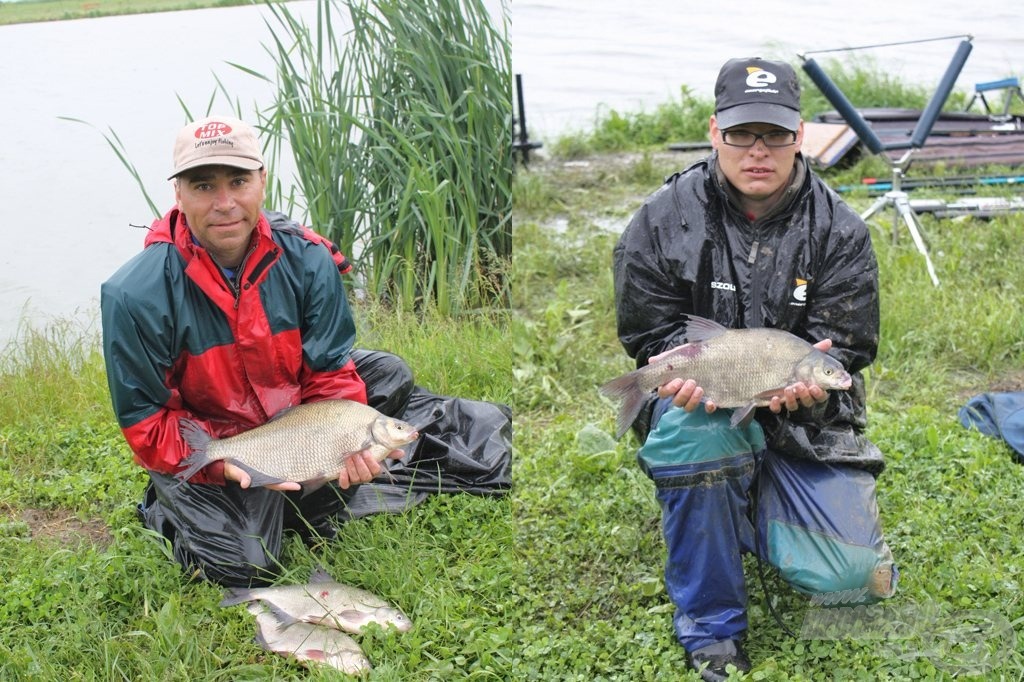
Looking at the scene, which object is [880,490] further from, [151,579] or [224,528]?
[151,579]

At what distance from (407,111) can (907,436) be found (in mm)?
2747

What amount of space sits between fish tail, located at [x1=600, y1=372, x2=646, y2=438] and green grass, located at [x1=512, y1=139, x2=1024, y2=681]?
54cm

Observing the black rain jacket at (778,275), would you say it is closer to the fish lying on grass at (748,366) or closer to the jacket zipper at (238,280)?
the fish lying on grass at (748,366)

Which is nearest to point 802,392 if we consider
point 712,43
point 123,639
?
point 123,639

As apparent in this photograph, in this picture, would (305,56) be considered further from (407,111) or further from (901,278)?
(901,278)

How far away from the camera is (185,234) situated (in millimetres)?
2867

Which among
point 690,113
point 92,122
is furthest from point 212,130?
point 690,113

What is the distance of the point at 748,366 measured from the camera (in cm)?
251

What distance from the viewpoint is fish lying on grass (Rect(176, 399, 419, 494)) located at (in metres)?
2.75

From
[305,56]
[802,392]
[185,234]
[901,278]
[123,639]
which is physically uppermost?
[305,56]

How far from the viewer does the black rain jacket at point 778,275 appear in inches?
108

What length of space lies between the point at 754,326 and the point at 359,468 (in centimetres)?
113

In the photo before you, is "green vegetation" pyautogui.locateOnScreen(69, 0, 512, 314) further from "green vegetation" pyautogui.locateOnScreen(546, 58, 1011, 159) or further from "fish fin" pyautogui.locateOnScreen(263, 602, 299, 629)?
"green vegetation" pyautogui.locateOnScreen(546, 58, 1011, 159)

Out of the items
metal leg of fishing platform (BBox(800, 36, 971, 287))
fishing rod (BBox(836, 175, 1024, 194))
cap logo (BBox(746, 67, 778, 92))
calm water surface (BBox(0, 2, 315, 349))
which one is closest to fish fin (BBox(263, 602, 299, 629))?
cap logo (BBox(746, 67, 778, 92))
